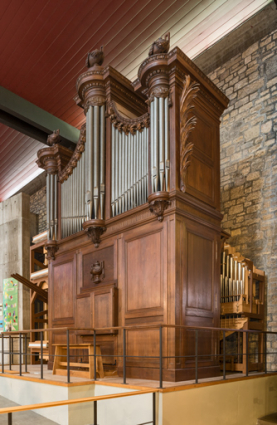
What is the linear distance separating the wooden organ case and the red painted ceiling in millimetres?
1631

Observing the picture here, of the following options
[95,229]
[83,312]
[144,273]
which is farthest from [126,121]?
[83,312]

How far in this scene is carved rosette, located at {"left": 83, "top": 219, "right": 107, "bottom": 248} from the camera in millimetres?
6590

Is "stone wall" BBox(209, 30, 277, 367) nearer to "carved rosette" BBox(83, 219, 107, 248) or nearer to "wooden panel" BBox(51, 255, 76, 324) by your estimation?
"carved rosette" BBox(83, 219, 107, 248)

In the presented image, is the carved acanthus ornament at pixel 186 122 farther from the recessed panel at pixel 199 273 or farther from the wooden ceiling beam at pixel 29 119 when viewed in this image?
Answer: the wooden ceiling beam at pixel 29 119

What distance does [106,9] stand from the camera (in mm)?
8141

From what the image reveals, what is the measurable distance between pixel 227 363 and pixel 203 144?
3.42m

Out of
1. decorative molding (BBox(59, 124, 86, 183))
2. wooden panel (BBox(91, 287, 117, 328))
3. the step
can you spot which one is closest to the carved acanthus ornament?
wooden panel (BBox(91, 287, 117, 328))

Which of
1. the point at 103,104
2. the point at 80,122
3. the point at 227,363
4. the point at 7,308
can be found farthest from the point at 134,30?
the point at 7,308

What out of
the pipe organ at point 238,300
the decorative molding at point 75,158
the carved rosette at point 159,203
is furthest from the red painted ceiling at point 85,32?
the pipe organ at point 238,300

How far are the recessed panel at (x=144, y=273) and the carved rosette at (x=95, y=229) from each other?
70 cm

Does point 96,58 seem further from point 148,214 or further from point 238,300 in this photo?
point 238,300

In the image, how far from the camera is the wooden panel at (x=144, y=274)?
18.3 ft

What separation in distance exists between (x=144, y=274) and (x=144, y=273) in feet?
0.05

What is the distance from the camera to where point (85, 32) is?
862 cm
